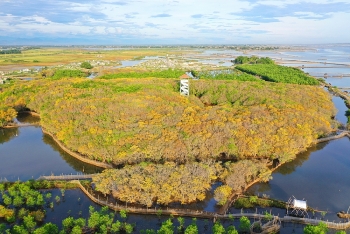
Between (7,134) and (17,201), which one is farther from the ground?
(7,134)

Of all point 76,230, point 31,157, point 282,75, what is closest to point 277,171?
point 76,230

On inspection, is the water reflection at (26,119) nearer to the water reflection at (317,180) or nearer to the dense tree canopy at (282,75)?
the water reflection at (317,180)

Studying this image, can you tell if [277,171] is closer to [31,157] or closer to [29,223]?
[29,223]

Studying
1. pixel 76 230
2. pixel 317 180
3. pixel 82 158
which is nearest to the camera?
pixel 76 230

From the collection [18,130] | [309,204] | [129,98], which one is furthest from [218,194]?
[18,130]

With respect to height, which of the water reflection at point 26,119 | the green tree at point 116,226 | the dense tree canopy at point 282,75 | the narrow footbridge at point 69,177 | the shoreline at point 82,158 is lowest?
the green tree at point 116,226

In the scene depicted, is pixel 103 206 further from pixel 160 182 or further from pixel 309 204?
pixel 309 204

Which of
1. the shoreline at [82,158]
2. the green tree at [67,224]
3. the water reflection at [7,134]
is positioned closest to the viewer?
the green tree at [67,224]

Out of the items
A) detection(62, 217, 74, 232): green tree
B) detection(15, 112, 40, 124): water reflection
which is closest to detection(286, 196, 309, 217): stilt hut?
detection(62, 217, 74, 232): green tree

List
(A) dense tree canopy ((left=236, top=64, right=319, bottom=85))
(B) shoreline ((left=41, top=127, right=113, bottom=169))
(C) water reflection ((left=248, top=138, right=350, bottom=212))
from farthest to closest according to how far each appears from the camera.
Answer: (A) dense tree canopy ((left=236, top=64, right=319, bottom=85))
(B) shoreline ((left=41, top=127, right=113, bottom=169))
(C) water reflection ((left=248, top=138, right=350, bottom=212))

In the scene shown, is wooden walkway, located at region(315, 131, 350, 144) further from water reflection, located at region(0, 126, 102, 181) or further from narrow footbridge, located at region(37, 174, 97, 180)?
narrow footbridge, located at region(37, 174, 97, 180)

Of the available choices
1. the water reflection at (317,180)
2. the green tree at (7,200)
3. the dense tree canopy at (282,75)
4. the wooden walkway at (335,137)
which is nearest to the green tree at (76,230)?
the green tree at (7,200)
